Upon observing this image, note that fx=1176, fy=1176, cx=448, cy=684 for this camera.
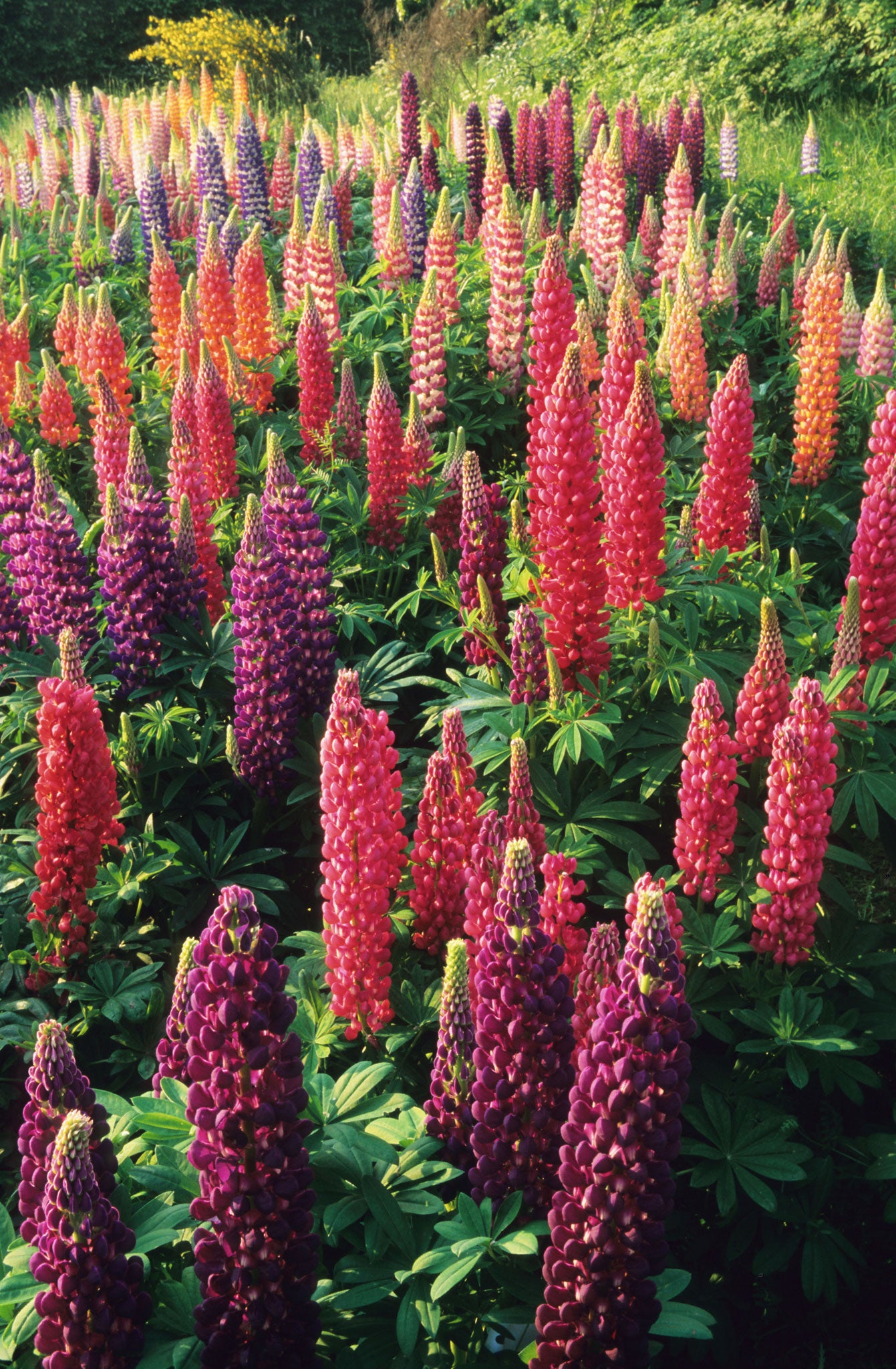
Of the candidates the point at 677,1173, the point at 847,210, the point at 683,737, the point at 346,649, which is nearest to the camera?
the point at 677,1173

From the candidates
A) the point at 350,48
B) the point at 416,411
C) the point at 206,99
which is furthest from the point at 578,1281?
the point at 350,48

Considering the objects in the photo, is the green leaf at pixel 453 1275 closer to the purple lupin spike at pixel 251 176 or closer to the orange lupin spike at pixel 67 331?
the orange lupin spike at pixel 67 331

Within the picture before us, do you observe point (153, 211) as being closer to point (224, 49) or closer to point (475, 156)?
point (475, 156)

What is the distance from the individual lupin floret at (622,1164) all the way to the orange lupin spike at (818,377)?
3576mm

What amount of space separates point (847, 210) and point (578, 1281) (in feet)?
29.1

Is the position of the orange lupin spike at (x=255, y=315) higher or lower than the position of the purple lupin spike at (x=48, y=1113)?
higher

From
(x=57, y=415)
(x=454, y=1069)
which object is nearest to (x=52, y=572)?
(x=57, y=415)

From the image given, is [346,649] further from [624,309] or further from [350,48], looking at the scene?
[350,48]

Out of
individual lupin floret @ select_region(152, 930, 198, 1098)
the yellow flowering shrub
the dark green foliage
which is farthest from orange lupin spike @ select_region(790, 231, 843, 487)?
the dark green foliage

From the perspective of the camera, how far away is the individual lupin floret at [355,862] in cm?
236

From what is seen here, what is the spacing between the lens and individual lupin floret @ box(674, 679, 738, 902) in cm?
261

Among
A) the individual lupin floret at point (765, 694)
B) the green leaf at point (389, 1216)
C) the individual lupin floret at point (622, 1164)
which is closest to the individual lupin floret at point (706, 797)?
the individual lupin floret at point (765, 694)

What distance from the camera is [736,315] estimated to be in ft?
20.3

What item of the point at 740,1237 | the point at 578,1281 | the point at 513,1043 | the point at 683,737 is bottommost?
the point at 740,1237
